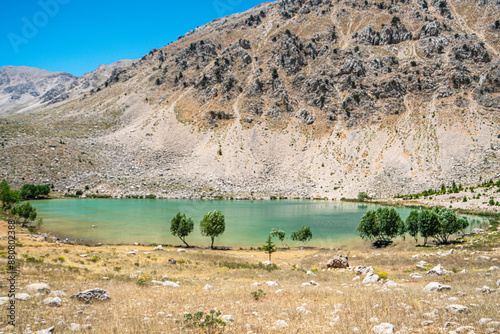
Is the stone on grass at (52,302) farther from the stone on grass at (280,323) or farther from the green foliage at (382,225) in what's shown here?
the green foliage at (382,225)

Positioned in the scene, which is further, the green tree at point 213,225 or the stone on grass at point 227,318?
the green tree at point 213,225

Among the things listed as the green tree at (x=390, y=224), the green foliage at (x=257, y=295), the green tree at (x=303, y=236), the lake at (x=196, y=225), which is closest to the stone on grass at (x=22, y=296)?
the green foliage at (x=257, y=295)

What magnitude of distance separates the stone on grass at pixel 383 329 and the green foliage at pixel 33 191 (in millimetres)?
113776

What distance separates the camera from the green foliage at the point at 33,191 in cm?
9206

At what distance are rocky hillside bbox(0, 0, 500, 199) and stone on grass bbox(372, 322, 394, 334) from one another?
10251 cm

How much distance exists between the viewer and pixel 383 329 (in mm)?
8172

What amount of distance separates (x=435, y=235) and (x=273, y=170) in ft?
270

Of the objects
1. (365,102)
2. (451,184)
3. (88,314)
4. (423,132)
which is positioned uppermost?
(365,102)

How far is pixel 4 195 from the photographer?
59.4 meters

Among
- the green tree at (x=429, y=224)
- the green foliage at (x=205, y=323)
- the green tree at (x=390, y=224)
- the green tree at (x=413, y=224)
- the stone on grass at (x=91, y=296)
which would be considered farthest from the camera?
the green tree at (x=390, y=224)

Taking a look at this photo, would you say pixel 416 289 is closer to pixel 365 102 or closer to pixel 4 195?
pixel 4 195

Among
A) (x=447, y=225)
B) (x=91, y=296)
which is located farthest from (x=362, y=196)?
(x=91, y=296)

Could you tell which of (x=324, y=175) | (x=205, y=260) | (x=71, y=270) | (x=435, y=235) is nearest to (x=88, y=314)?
(x=71, y=270)

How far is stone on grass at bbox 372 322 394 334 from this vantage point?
8016 mm
